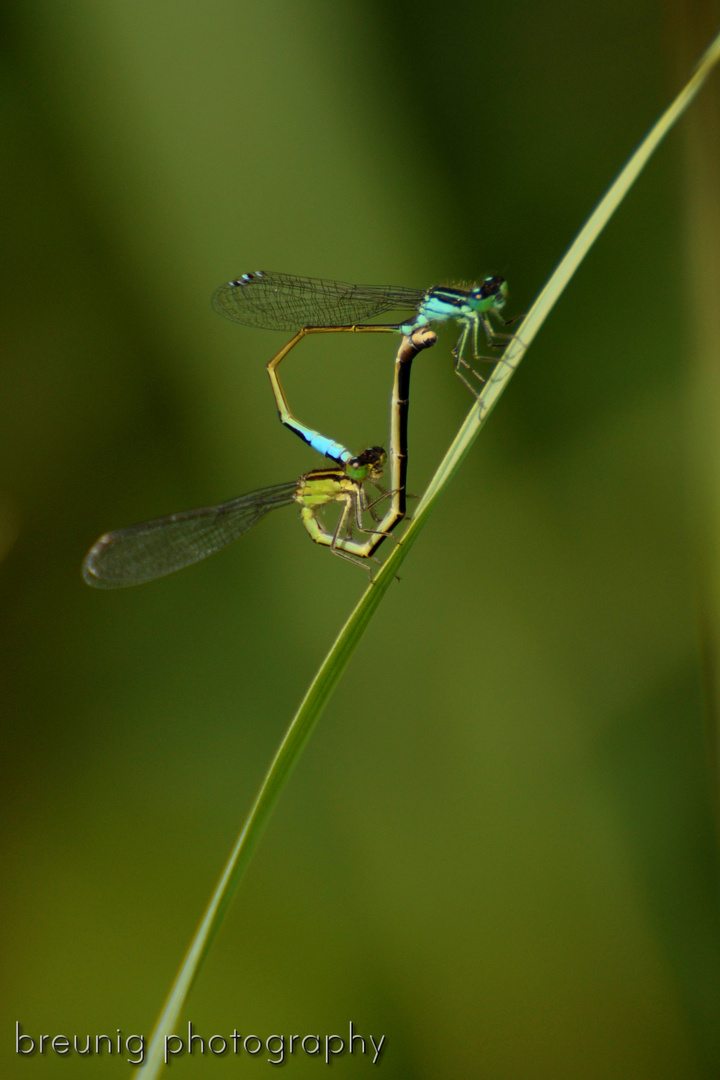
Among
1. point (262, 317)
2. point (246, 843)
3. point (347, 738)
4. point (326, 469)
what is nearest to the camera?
point (246, 843)

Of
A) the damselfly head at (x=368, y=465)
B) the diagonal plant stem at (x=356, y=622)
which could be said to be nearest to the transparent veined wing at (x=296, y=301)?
the damselfly head at (x=368, y=465)

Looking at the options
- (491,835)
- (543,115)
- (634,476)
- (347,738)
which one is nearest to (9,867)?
(347,738)

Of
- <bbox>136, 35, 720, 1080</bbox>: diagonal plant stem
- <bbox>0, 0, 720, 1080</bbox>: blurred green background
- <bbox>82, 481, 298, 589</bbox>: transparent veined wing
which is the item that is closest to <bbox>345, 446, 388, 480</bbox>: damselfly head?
<bbox>82, 481, 298, 589</bbox>: transparent veined wing

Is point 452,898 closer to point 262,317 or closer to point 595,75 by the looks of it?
point 262,317

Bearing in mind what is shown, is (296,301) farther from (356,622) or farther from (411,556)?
(356,622)

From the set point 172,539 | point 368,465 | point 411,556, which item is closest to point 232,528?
point 172,539
